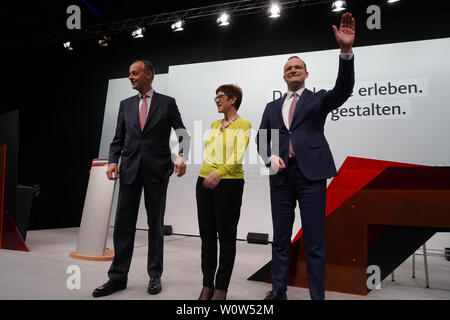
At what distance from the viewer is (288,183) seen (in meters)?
1.84

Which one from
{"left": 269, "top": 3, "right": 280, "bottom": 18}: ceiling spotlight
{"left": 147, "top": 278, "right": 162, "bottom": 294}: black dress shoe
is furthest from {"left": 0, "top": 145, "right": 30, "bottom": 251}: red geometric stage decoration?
{"left": 269, "top": 3, "right": 280, "bottom": 18}: ceiling spotlight

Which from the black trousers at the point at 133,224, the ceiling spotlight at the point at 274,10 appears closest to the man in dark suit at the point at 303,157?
the black trousers at the point at 133,224

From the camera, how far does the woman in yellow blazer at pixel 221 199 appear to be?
5.51ft

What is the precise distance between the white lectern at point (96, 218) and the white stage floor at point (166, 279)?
0.51ft

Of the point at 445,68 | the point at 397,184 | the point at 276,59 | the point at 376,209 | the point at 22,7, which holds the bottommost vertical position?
the point at 376,209

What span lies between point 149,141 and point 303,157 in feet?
3.36

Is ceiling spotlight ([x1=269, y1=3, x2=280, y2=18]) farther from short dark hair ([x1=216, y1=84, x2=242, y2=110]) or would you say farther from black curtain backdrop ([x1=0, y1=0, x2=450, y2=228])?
short dark hair ([x1=216, y1=84, x2=242, y2=110])

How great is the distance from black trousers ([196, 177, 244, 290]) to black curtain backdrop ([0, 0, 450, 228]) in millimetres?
4497

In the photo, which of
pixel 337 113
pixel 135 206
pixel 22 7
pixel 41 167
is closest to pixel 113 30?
pixel 22 7

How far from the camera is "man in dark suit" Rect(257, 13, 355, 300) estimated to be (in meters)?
1.66

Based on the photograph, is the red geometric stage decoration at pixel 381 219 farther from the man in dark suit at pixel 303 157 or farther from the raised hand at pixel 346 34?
the raised hand at pixel 346 34

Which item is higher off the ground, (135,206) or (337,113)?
(337,113)

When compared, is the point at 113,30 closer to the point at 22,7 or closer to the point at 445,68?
the point at 22,7
